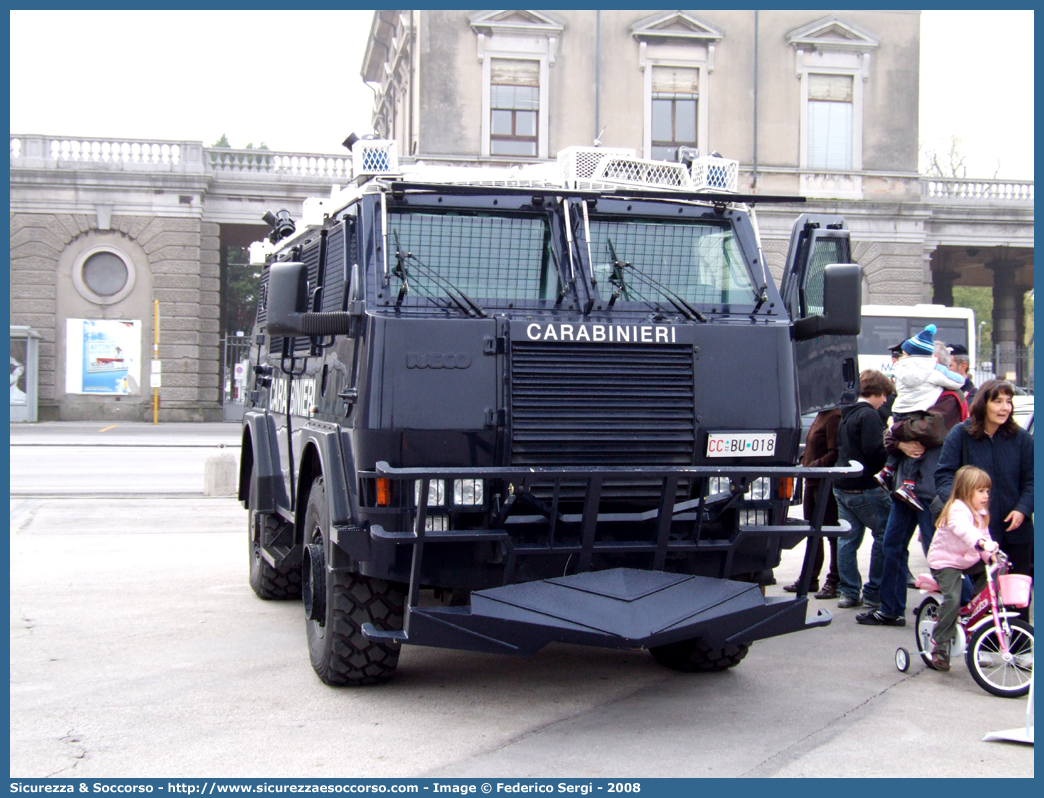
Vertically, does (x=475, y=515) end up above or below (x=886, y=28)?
below

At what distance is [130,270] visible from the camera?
3381cm

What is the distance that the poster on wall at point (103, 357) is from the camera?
109ft

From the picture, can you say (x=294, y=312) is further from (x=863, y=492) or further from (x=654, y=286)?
(x=863, y=492)

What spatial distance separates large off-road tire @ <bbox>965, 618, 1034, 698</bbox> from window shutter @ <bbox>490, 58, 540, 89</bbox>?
2889 cm

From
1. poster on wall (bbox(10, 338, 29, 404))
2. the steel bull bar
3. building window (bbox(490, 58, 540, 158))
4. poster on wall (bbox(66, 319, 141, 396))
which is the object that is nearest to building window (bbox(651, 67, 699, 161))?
building window (bbox(490, 58, 540, 158))

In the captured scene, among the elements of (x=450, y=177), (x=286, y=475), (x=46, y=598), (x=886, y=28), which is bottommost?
(x=46, y=598)

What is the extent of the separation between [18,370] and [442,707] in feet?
97.9

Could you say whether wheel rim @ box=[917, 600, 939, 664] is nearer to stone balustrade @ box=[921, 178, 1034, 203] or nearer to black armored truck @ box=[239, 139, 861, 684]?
black armored truck @ box=[239, 139, 861, 684]

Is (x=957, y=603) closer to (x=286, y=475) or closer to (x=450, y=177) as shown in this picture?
(x=450, y=177)

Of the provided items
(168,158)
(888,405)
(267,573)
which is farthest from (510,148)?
(267,573)

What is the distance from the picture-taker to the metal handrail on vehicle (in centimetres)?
529

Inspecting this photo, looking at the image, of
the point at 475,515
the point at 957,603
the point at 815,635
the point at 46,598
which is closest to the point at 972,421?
the point at 957,603

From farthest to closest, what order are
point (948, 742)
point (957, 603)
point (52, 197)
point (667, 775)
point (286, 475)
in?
1. point (52, 197)
2. point (286, 475)
3. point (957, 603)
4. point (948, 742)
5. point (667, 775)

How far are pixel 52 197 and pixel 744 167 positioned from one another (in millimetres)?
19831
